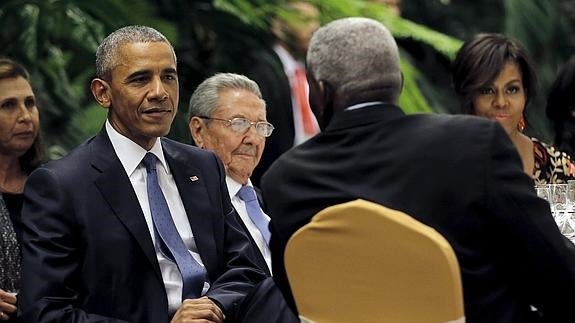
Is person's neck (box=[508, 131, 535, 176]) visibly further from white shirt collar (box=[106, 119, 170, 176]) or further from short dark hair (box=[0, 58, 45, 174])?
short dark hair (box=[0, 58, 45, 174])

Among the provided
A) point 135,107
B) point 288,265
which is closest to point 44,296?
point 135,107

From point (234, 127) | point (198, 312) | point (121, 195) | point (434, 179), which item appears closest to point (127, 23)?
point (234, 127)

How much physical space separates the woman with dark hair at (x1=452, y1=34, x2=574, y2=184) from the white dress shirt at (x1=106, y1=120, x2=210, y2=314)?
148 cm

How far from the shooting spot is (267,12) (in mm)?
7027

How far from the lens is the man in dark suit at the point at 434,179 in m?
3.27

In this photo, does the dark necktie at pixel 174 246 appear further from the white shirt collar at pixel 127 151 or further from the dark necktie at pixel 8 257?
the dark necktie at pixel 8 257

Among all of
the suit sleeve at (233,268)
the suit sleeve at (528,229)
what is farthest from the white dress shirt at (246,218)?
the suit sleeve at (528,229)

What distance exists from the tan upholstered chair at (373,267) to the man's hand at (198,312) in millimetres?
775

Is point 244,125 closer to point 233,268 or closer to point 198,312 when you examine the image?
point 233,268

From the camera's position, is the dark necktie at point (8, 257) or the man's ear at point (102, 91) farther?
the dark necktie at point (8, 257)

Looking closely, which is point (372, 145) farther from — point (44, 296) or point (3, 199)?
point (3, 199)

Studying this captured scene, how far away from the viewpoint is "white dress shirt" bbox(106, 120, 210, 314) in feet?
14.0

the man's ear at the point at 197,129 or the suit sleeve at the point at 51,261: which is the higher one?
the suit sleeve at the point at 51,261

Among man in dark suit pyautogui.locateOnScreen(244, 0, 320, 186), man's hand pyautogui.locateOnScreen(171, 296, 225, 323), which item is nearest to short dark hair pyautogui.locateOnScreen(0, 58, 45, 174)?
man's hand pyautogui.locateOnScreen(171, 296, 225, 323)
